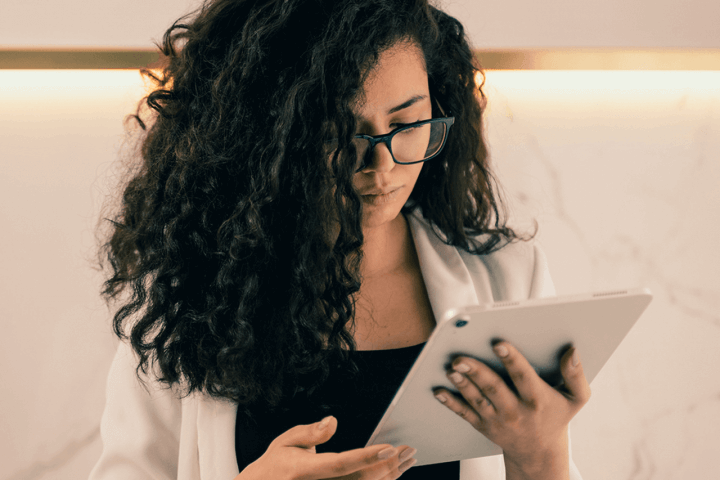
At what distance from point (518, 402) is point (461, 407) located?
0.05 metres

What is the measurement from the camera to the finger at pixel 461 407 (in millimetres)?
495

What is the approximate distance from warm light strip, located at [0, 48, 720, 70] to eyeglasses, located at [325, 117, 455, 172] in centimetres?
36

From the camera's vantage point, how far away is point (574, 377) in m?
0.50

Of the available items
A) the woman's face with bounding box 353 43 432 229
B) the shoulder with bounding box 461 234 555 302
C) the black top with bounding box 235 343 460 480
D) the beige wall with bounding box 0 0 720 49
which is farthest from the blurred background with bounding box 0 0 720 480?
the black top with bounding box 235 343 460 480

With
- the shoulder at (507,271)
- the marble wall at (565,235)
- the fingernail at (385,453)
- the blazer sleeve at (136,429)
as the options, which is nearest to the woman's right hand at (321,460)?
the fingernail at (385,453)

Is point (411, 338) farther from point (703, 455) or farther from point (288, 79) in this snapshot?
point (703, 455)

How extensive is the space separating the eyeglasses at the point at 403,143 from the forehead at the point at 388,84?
3 cm

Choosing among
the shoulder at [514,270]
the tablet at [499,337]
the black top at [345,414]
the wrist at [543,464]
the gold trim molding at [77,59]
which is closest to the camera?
the tablet at [499,337]

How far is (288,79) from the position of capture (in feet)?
1.97

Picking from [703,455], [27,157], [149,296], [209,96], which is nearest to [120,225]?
[149,296]

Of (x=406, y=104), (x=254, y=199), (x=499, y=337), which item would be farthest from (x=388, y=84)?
(x=499, y=337)

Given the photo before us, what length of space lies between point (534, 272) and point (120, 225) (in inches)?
23.1

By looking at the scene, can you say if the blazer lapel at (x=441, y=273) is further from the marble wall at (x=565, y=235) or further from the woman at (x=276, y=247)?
the marble wall at (x=565, y=235)

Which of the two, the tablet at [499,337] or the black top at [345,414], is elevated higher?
the tablet at [499,337]
